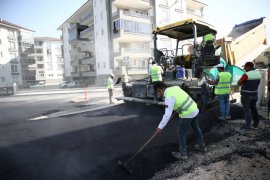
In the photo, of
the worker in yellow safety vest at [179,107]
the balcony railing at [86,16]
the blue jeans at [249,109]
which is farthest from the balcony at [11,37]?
the blue jeans at [249,109]

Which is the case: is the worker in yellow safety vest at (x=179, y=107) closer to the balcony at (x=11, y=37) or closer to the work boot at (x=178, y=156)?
the work boot at (x=178, y=156)

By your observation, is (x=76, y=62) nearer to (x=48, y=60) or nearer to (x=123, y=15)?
(x=123, y=15)

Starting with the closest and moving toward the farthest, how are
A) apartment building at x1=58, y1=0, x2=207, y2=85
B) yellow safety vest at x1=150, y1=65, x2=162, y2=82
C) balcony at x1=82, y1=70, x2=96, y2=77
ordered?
1. yellow safety vest at x1=150, y1=65, x2=162, y2=82
2. apartment building at x1=58, y1=0, x2=207, y2=85
3. balcony at x1=82, y1=70, x2=96, y2=77

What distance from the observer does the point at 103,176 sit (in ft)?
9.80

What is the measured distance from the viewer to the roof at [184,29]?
247 inches

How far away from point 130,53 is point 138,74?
3.46 meters

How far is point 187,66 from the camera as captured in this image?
711 centimetres

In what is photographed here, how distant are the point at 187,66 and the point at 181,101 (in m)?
4.14

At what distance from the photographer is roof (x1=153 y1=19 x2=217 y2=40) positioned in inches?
247

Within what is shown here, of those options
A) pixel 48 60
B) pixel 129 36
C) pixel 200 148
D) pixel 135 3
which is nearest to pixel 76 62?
pixel 129 36

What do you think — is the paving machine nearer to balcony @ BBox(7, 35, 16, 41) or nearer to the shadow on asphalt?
the shadow on asphalt

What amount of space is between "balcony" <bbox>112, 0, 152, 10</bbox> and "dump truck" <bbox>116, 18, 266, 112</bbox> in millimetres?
21514

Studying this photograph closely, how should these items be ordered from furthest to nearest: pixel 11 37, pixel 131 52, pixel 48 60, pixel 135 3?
pixel 48 60
pixel 11 37
pixel 135 3
pixel 131 52

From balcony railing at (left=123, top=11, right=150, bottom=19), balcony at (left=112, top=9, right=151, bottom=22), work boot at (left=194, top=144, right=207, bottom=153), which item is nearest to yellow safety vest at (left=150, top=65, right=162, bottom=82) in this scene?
work boot at (left=194, top=144, right=207, bottom=153)
